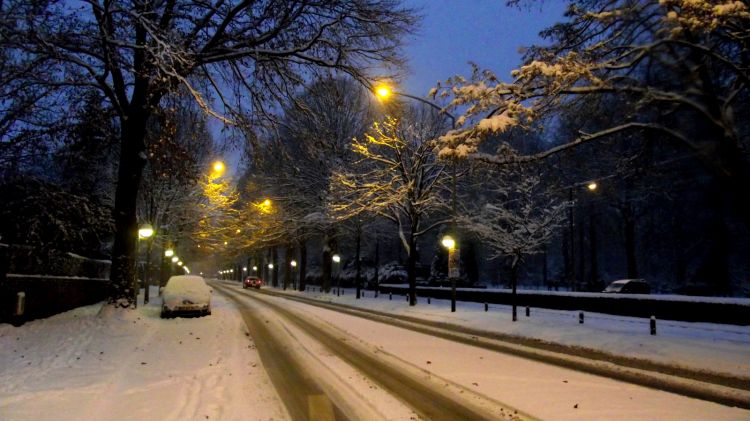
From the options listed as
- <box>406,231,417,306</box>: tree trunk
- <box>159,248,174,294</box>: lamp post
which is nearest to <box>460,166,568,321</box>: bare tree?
<box>406,231,417,306</box>: tree trunk

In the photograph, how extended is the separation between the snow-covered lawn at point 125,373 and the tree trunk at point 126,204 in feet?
4.11

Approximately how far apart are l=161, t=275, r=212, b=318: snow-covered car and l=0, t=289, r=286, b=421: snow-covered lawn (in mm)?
4121

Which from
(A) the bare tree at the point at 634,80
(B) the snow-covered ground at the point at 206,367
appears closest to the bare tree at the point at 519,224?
(B) the snow-covered ground at the point at 206,367

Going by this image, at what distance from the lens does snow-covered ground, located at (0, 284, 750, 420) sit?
6.75m

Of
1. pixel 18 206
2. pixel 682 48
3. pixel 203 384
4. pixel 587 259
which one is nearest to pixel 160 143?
pixel 18 206

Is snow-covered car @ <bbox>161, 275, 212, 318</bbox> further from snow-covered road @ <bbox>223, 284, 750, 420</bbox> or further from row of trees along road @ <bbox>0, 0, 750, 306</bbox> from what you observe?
snow-covered road @ <bbox>223, 284, 750, 420</bbox>

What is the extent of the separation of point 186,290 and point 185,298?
687 mm

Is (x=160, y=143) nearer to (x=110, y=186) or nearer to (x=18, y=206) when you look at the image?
(x=18, y=206)

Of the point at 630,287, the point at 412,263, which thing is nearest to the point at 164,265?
the point at 412,263

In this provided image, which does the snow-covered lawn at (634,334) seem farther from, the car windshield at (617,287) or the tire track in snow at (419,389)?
the car windshield at (617,287)

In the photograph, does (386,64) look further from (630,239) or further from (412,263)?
(630,239)

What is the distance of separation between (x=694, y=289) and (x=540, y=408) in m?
38.7

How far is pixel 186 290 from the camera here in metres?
20.8

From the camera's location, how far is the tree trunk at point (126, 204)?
16.3 meters
